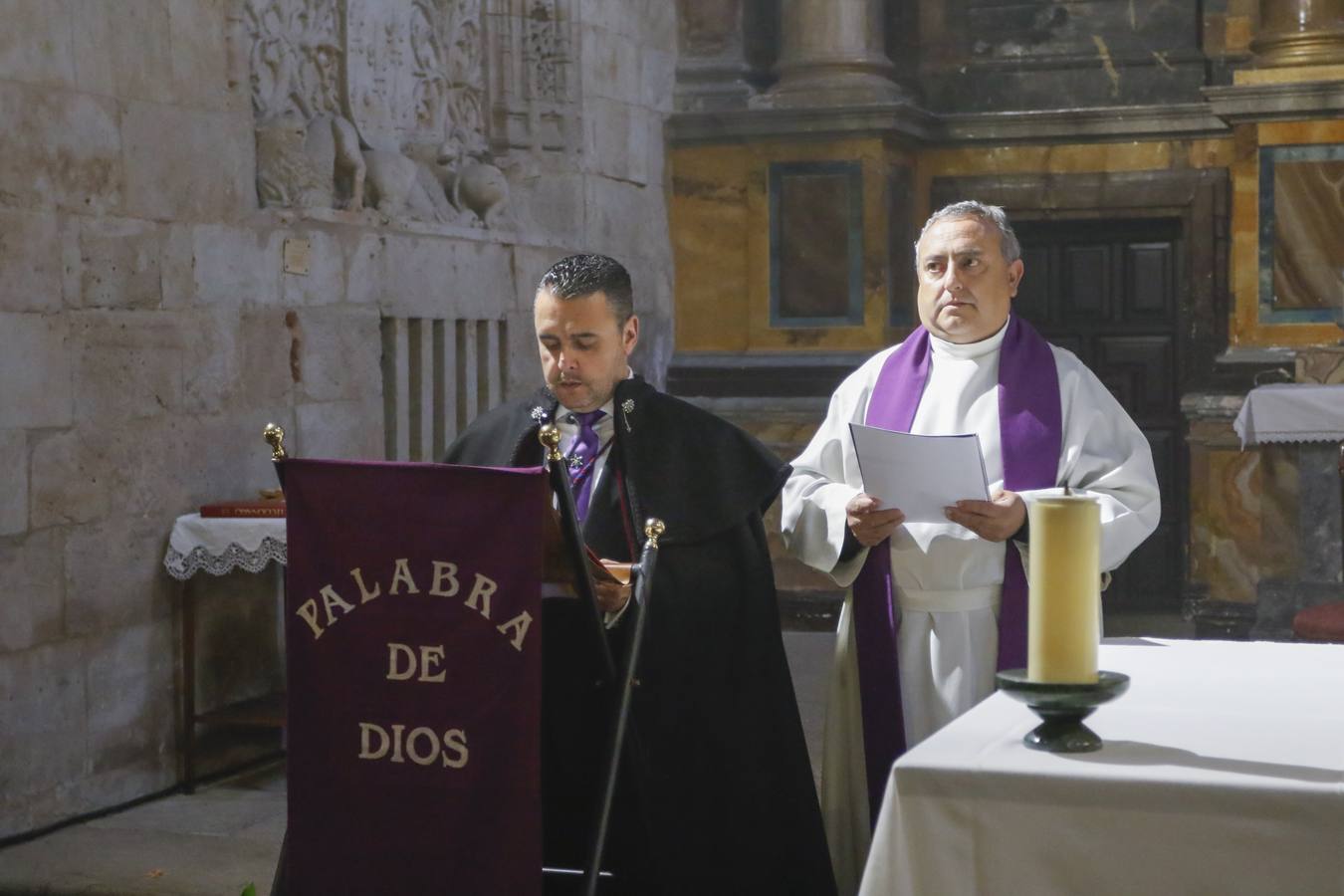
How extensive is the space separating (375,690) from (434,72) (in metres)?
4.67

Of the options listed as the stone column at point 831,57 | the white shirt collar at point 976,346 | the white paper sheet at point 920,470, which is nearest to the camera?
the white paper sheet at point 920,470

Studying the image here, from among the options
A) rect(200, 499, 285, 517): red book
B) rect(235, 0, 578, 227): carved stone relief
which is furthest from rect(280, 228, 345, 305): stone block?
rect(200, 499, 285, 517): red book

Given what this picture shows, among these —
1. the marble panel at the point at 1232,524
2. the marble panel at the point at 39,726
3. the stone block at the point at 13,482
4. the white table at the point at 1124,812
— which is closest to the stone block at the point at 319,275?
the stone block at the point at 13,482

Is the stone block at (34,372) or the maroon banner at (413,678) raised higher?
the stone block at (34,372)

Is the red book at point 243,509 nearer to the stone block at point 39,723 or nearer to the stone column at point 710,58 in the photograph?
the stone block at point 39,723

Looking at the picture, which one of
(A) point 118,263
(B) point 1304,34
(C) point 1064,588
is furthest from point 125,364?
(B) point 1304,34

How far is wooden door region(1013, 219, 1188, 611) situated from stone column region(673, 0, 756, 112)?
1515mm

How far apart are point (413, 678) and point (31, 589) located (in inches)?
95.3

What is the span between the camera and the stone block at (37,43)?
505 cm

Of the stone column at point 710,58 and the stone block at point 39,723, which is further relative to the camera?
the stone column at point 710,58

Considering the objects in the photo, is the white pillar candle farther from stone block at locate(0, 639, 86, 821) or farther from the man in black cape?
stone block at locate(0, 639, 86, 821)

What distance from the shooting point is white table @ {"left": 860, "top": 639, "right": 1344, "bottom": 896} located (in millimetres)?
2072

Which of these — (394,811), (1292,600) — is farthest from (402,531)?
(1292,600)

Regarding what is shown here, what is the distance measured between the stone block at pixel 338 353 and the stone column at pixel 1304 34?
399cm
